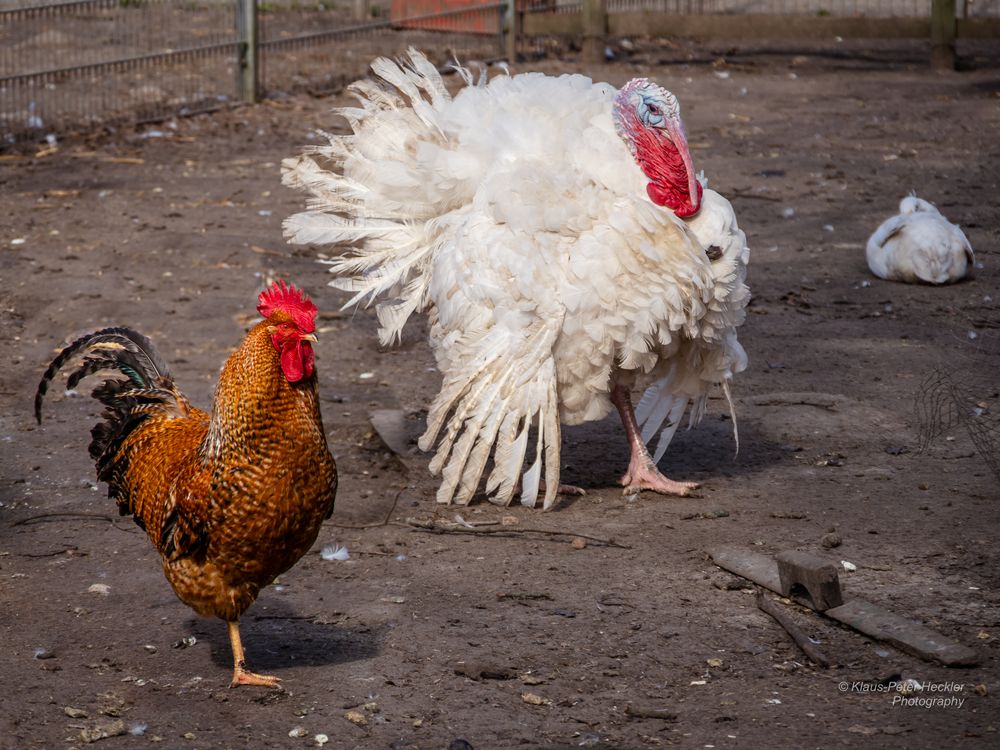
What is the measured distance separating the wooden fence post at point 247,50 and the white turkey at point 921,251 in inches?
262

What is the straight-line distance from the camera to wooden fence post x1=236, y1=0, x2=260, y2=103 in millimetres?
12086

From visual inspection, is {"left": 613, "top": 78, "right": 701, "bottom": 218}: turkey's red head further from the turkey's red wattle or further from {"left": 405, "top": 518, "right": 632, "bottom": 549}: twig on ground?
{"left": 405, "top": 518, "right": 632, "bottom": 549}: twig on ground

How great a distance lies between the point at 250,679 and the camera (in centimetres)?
395

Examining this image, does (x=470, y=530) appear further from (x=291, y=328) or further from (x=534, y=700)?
(x=291, y=328)

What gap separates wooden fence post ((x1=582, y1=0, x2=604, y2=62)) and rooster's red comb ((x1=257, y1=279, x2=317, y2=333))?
11.3 meters

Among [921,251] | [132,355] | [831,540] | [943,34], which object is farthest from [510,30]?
[132,355]

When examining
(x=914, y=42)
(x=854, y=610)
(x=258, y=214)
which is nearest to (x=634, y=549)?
(x=854, y=610)

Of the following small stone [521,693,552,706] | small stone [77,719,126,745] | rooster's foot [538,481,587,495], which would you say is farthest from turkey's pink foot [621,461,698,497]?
small stone [77,719,126,745]

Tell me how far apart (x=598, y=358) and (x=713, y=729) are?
192 centimetres

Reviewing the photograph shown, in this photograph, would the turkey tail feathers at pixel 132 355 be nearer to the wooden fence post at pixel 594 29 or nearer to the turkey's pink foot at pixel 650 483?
the turkey's pink foot at pixel 650 483

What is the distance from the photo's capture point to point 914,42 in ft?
53.0

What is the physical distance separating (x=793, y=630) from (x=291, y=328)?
1.95 metres

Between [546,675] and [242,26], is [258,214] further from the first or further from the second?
[546,675]

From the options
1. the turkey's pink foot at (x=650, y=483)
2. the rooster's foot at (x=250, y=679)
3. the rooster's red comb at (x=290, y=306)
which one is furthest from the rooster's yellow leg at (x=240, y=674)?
the turkey's pink foot at (x=650, y=483)
